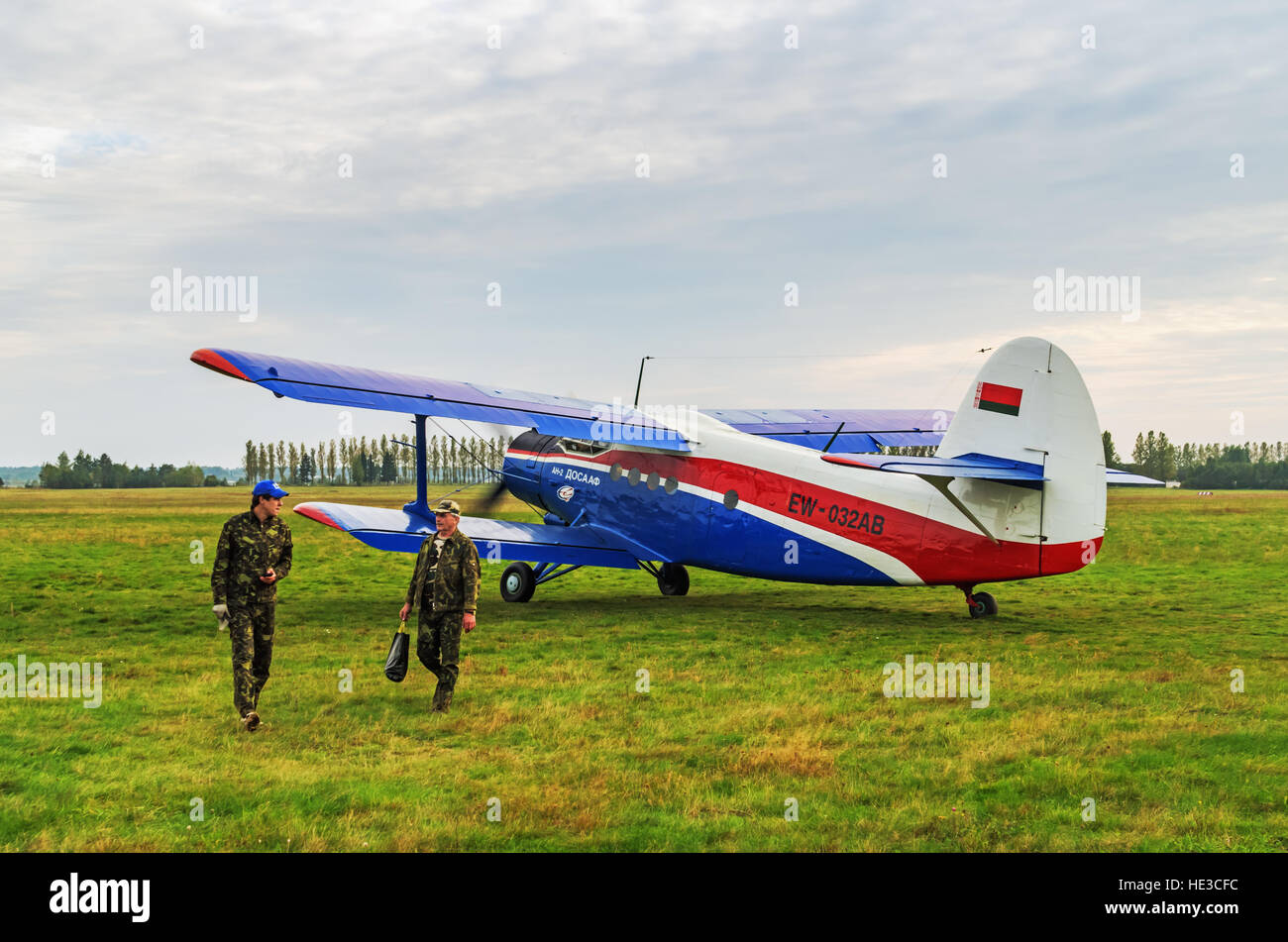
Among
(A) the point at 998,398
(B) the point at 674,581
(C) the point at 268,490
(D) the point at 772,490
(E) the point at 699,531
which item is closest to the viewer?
(C) the point at 268,490

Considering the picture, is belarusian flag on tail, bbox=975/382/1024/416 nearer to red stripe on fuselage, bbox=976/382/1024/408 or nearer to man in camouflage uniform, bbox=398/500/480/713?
red stripe on fuselage, bbox=976/382/1024/408

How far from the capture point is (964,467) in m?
12.4

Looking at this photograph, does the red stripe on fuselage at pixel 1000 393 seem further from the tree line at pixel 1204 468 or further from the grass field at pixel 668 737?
the tree line at pixel 1204 468

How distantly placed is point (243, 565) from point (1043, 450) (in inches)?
370

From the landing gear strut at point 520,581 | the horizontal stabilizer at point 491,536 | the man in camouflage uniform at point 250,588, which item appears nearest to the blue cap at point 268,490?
the man in camouflage uniform at point 250,588

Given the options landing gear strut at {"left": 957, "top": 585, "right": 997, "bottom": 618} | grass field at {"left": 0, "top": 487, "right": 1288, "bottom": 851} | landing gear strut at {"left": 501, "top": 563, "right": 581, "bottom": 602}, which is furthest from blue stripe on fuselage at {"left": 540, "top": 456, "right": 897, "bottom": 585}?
landing gear strut at {"left": 957, "top": 585, "right": 997, "bottom": 618}

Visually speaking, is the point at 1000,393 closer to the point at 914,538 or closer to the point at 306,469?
the point at 914,538

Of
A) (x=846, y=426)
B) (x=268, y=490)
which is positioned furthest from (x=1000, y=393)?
(x=268, y=490)

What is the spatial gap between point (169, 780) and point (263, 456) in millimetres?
161181

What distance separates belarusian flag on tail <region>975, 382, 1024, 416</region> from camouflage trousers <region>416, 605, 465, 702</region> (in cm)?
764

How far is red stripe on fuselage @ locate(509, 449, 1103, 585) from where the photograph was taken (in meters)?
12.5

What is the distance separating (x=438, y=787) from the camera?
Answer: 668cm
